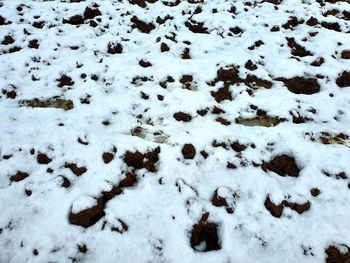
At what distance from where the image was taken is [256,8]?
21.8 feet

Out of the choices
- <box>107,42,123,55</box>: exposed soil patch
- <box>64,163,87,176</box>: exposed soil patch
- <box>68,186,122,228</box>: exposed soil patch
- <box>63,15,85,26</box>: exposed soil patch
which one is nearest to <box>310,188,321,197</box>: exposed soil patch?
<box>68,186,122,228</box>: exposed soil patch

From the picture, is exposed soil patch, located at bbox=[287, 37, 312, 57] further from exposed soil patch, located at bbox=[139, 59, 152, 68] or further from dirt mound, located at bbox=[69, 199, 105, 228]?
dirt mound, located at bbox=[69, 199, 105, 228]

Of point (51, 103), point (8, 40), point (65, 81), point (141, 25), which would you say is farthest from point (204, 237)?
point (8, 40)

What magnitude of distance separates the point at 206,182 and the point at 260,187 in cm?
54

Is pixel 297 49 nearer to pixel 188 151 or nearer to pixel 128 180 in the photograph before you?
pixel 188 151

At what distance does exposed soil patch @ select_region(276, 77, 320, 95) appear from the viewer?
4.64 meters

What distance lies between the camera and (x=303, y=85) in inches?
185

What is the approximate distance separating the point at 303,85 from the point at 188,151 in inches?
85.3

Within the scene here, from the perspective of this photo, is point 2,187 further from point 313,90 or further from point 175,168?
point 313,90

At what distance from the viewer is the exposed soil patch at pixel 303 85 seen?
4.64m

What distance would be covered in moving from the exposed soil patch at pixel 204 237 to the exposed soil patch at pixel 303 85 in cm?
254

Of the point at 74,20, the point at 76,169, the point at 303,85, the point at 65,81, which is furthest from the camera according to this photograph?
the point at 74,20

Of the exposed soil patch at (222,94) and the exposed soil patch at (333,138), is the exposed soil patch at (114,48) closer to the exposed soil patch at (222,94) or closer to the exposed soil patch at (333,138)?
the exposed soil patch at (222,94)

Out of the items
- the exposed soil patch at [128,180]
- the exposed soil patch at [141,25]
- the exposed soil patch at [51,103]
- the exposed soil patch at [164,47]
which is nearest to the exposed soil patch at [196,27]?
the exposed soil patch at [141,25]
